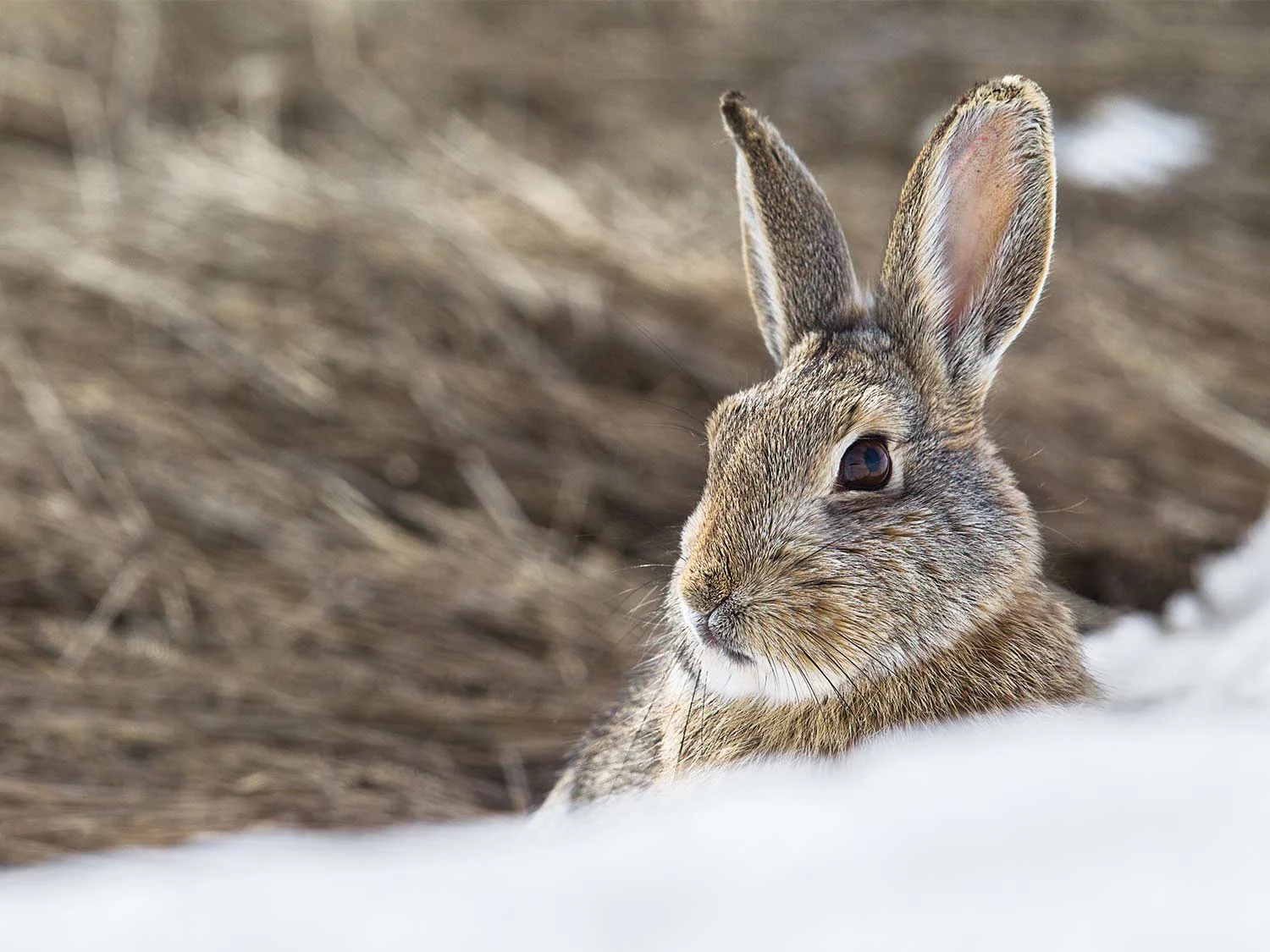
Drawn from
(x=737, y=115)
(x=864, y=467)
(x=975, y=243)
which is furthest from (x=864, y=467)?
(x=737, y=115)

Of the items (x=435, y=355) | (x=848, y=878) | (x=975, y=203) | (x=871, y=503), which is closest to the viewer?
(x=848, y=878)

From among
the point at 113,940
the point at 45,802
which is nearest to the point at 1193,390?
the point at 45,802

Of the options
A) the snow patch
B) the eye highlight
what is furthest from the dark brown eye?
the snow patch

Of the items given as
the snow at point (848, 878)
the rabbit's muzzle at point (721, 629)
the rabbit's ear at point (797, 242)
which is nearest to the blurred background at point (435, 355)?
the rabbit's ear at point (797, 242)

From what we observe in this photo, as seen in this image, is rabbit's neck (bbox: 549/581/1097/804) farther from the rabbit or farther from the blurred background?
the blurred background

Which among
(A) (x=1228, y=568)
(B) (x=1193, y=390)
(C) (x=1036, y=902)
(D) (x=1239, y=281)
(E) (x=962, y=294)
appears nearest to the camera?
(C) (x=1036, y=902)

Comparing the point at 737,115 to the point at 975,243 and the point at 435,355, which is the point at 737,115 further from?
the point at 435,355

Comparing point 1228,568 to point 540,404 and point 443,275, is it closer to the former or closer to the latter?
point 540,404
